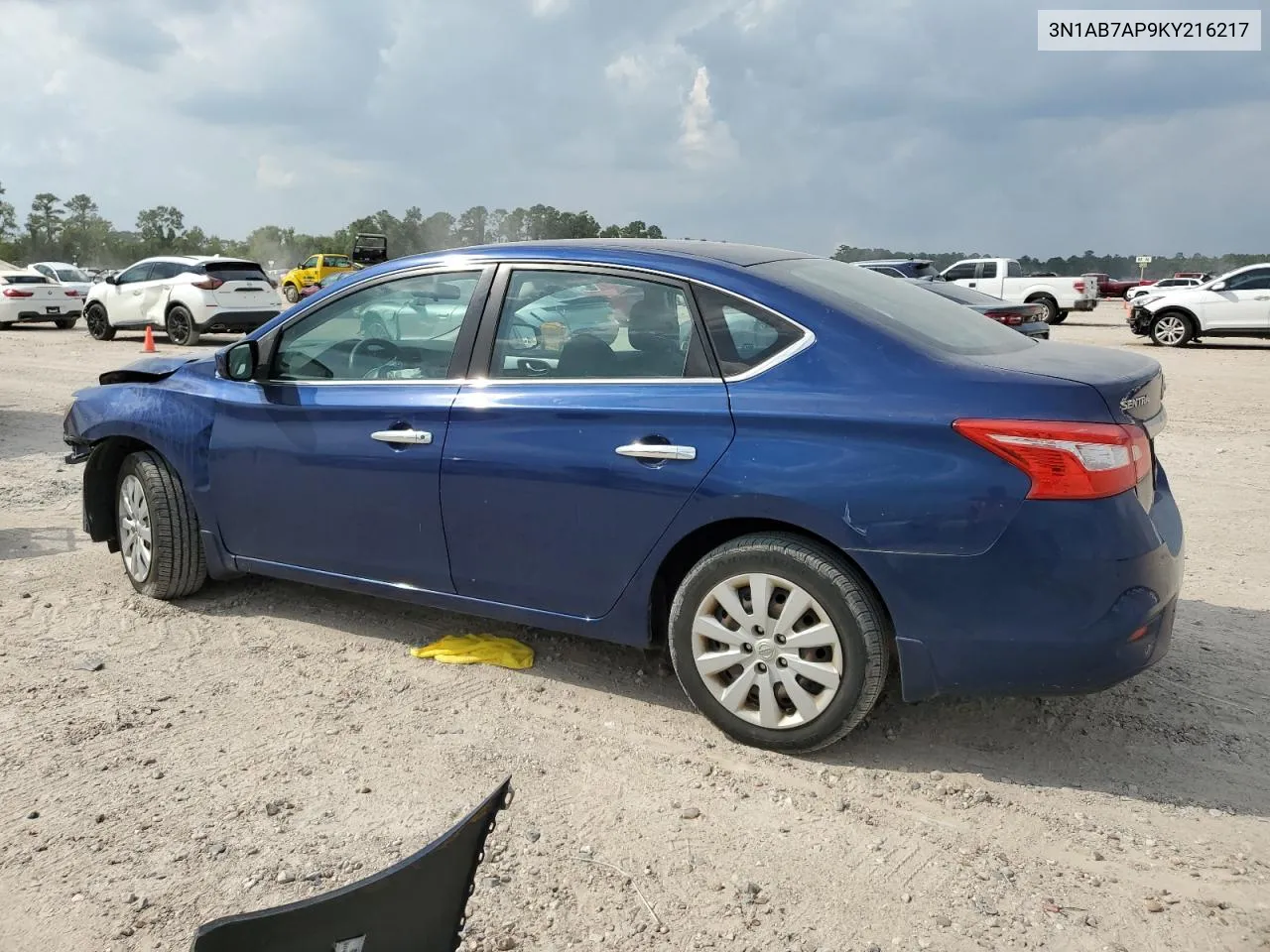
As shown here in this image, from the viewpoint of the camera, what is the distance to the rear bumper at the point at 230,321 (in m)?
18.8

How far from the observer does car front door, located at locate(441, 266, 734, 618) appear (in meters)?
3.56

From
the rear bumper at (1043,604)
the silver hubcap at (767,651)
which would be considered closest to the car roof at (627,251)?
the silver hubcap at (767,651)

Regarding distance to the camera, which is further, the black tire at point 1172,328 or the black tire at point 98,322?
the black tire at point 98,322

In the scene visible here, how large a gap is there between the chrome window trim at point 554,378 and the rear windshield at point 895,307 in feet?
0.54

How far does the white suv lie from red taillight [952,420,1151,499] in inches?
702

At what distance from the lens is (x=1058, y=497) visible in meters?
3.07

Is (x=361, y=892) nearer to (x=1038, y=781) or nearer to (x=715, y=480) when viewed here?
(x=715, y=480)

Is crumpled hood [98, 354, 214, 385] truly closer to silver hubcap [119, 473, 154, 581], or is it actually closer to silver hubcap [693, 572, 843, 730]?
silver hubcap [119, 473, 154, 581]

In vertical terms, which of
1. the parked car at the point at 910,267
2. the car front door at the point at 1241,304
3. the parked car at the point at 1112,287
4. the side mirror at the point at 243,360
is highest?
the parked car at the point at 1112,287

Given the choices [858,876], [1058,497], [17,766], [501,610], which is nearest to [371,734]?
[501,610]

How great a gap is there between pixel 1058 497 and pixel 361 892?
86.2 inches

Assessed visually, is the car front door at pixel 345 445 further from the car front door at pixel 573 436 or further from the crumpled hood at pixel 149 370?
the crumpled hood at pixel 149 370

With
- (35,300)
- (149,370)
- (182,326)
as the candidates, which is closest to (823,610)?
(149,370)

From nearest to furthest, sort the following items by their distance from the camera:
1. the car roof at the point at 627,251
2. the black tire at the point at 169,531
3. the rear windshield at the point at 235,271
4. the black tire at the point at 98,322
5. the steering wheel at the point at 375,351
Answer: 1. the car roof at the point at 627,251
2. the steering wheel at the point at 375,351
3. the black tire at the point at 169,531
4. the rear windshield at the point at 235,271
5. the black tire at the point at 98,322
